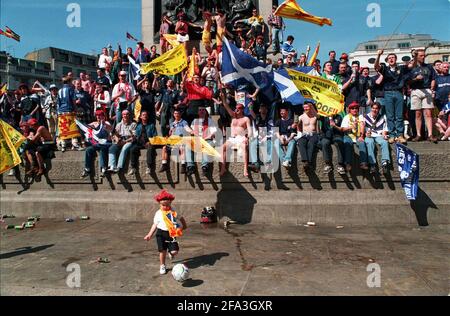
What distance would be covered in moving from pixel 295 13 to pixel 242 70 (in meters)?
1.88

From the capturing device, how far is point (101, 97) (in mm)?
12836

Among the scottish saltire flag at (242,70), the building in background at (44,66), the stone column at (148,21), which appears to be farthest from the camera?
the building in background at (44,66)

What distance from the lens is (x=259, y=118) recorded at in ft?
32.7

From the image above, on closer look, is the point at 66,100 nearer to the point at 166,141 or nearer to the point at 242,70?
the point at 166,141

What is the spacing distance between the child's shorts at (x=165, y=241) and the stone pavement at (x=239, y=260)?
341 mm

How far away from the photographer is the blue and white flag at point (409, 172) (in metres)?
8.28

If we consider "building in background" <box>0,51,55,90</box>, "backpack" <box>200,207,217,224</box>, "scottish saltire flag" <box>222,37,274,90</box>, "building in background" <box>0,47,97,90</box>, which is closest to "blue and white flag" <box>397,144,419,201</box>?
"scottish saltire flag" <box>222,37,274,90</box>

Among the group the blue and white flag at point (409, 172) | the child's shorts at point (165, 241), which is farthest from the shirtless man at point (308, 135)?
the child's shorts at point (165, 241)

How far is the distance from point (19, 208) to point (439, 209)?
10.2m

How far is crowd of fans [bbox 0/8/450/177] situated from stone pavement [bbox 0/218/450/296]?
5.50ft

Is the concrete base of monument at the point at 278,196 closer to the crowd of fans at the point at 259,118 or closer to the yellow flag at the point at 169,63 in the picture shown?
the crowd of fans at the point at 259,118

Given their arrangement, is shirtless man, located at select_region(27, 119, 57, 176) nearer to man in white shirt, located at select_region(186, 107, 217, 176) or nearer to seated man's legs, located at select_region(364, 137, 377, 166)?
man in white shirt, located at select_region(186, 107, 217, 176)

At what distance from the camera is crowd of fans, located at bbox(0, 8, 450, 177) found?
892cm

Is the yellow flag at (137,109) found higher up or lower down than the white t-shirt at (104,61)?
lower down
